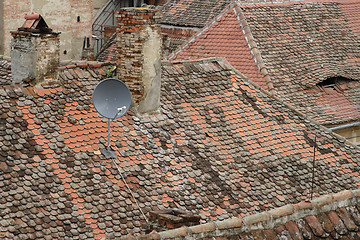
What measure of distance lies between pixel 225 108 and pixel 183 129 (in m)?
1.67

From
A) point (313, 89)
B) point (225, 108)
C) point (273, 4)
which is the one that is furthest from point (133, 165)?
point (273, 4)

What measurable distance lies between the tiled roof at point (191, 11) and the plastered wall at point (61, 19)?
7.07 m

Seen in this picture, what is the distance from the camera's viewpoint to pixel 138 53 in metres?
15.8

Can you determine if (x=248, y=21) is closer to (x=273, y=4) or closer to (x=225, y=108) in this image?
(x=273, y=4)

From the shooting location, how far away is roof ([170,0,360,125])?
73.6 feet

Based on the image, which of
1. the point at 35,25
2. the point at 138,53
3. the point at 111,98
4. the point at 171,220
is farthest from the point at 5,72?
the point at 171,220

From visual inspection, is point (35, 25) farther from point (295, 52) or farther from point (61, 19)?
point (61, 19)

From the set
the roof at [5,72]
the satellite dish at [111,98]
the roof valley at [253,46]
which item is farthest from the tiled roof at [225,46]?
the roof at [5,72]

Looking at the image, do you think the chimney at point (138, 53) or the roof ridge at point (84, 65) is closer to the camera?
the roof ridge at point (84, 65)

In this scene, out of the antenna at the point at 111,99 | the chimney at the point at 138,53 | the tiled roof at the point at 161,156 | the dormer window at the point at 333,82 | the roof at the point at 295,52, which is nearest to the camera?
the tiled roof at the point at 161,156

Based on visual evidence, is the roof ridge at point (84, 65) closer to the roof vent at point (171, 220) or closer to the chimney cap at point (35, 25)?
the chimney cap at point (35, 25)

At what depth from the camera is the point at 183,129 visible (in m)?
16.1

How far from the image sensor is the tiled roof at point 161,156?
1304 cm

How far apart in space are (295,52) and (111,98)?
1054 centimetres
